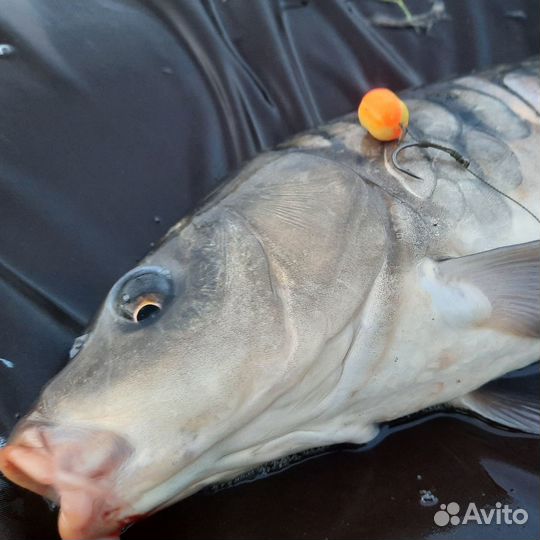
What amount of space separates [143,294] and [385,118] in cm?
76

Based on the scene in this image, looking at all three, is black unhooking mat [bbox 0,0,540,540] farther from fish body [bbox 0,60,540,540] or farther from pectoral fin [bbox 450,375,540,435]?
fish body [bbox 0,60,540,540]

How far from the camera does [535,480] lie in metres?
1.81

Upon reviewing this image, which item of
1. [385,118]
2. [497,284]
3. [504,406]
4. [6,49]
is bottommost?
[504,406]

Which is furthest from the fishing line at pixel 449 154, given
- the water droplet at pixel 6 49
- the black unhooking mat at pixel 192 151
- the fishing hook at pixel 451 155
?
the water droplet at pixel 6 49

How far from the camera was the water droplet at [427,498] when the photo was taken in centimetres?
175

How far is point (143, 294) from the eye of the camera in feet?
4.96

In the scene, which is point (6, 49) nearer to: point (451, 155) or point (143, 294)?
point (143, 294)

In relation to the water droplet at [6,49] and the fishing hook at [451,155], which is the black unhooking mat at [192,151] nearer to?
the water droplet at [6,49]

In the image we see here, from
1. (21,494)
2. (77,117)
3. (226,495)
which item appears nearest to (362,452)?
(226,495)

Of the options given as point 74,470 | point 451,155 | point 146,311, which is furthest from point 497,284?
point 74,470

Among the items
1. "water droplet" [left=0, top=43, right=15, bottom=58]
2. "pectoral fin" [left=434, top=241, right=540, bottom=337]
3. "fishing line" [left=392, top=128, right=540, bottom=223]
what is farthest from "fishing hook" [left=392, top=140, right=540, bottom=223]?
"water droplet" [left=0, top=43, right=15, bottom=58]

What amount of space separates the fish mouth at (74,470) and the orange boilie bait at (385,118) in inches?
39.0

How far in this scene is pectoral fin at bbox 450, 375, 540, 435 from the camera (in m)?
1.85

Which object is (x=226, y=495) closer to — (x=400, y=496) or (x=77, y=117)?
(x=400, y=496)
